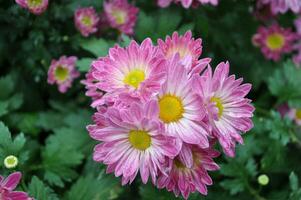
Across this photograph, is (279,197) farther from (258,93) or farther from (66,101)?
(66,101)

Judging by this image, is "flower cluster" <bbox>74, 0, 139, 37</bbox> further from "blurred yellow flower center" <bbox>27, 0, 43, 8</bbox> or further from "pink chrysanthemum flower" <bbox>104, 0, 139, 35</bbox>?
"blurred yellow flower center" <bbox>27, 0, 43, 8</bbox>

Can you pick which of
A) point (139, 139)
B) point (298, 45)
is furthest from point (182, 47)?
point (298, 45)

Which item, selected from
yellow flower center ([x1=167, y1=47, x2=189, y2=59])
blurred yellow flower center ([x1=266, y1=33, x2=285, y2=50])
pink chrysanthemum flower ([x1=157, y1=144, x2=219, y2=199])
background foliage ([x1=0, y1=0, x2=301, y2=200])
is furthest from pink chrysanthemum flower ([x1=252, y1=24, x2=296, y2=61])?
pink chrysanthemum flower ([x1=157, y1=144, x2=219, y2=199])

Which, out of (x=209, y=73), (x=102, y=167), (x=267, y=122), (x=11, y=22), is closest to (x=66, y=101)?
(x=11, y=22)

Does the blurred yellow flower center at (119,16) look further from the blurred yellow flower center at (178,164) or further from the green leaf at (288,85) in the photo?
the blurred yellow flower center at (178,164)

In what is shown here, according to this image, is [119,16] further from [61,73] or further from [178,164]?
[178,164]

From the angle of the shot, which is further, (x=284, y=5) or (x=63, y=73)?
(x=284, y=5)

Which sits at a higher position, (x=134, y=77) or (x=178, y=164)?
(x=134, y=77)
